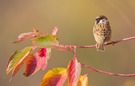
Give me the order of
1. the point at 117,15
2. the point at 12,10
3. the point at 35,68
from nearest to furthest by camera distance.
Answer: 1. the point at 35,68
2. the point at 117,15
3. the point at 12,10

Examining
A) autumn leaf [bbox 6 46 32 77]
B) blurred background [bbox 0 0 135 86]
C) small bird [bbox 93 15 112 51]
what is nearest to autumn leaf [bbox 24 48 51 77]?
autumn leaf [bbox 6 46 32 77]

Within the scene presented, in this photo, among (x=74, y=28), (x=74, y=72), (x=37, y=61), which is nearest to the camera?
(x=74, y=72)

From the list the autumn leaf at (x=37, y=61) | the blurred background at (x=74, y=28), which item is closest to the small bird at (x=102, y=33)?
the autumn leaf at (x=37, y=61)

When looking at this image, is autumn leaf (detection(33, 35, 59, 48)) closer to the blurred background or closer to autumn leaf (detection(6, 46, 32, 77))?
autumn leaf (detection(6, 46, 32, 77))

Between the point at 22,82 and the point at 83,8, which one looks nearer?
the point at 22,82

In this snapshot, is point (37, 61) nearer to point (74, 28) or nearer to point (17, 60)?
point (17, 60)

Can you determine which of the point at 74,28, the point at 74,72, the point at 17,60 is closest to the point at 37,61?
the point at 17,60

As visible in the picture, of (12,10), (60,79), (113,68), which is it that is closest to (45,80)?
(60,79)

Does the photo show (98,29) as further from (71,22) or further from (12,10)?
(12,10)
